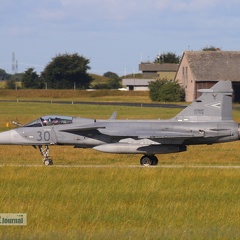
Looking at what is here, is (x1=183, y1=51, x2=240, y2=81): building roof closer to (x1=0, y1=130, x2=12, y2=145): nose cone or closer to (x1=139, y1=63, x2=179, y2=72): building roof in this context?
(x1=139, y1=63, x2=179, y2=72): building roof

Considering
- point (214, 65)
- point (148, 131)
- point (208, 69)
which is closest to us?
point (148, 131)

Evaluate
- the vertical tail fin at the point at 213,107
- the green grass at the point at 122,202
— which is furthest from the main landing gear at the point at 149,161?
the green grass at the point at 122,202

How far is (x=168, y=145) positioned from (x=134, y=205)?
1079 cm

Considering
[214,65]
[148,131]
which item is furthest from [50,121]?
[214,65]

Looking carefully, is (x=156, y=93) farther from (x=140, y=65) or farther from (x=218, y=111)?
(x=218, y=111)

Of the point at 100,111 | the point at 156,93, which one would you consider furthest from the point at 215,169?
the point at 156,93

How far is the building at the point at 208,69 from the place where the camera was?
90.4m

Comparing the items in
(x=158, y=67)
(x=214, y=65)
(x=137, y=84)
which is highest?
(x=158, y=67)

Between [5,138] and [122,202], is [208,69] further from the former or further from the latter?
[122,202]

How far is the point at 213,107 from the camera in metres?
30.0

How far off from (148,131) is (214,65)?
64.0 m

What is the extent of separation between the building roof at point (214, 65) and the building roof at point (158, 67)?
41.9 m

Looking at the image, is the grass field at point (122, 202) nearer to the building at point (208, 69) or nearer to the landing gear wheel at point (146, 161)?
the landing gear wheel at point (146, 161)

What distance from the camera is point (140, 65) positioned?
15500cm
